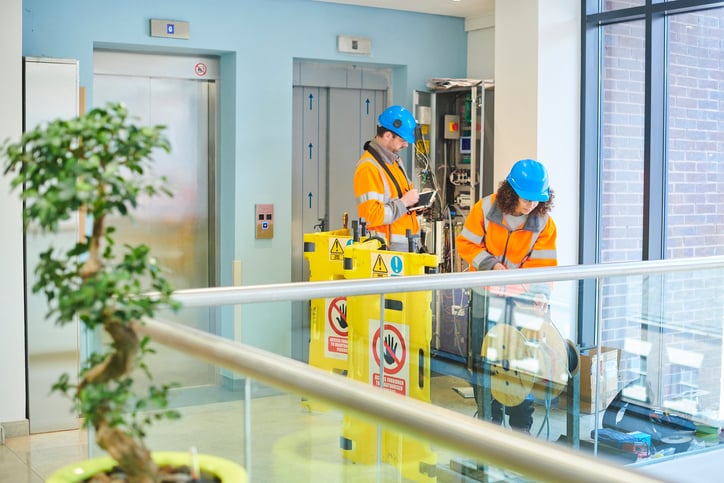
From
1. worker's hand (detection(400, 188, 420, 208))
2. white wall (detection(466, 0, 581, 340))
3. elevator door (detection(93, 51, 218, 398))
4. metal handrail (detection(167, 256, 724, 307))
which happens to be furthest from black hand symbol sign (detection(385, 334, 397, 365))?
elevator door (detection(93, 51, 218, 398))

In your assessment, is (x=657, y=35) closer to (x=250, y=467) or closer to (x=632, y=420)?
(x=632, y=420)

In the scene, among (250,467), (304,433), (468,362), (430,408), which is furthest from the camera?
(468,362)

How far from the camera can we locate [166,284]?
1.62m

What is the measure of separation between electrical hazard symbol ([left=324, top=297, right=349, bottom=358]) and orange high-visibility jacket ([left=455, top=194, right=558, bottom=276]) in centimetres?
155

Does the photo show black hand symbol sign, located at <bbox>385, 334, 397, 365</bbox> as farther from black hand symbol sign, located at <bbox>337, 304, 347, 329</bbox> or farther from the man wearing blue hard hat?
the man wearing blue hard hat

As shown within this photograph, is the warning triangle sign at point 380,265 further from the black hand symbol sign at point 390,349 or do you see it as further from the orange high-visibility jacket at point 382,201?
the black hand symbol sign at point 390,349

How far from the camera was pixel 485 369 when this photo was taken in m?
4.05

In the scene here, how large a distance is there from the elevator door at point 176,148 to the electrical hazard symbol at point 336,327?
11.4 feet

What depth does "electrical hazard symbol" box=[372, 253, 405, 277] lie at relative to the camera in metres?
4.84

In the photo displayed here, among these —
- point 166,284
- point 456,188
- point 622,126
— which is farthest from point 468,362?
point 456,188

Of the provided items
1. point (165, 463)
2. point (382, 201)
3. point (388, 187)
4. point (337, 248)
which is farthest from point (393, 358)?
point (388, 187)

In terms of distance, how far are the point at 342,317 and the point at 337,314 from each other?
4cm

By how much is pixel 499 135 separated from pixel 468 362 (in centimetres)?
343

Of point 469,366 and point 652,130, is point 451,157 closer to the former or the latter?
point 652,130
